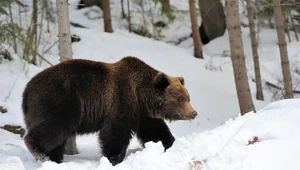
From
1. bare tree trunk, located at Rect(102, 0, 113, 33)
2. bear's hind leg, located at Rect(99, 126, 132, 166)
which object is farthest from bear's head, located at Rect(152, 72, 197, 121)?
bare tree trunk, located at Rect(102, 0, 113, 33)

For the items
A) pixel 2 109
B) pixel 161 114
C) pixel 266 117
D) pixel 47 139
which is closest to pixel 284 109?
pixel 266 117

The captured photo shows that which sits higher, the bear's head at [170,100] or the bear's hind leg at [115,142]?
the bear's head at [170,100]

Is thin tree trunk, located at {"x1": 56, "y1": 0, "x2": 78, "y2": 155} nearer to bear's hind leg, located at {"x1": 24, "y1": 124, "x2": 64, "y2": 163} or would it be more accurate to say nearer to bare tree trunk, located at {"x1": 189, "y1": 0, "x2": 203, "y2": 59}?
bear's hind leg, located at {"x1": 24, "y1": 124, "x2": 64, "y2": 163}

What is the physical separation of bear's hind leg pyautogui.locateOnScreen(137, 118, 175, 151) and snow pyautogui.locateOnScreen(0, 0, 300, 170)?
0.76ft

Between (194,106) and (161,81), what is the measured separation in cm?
640

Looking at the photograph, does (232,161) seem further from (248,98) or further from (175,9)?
(175,9)

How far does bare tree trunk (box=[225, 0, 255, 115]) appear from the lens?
7875mm

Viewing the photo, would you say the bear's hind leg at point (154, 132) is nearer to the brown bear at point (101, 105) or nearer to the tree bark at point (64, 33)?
the brown bear at point (101, 105)

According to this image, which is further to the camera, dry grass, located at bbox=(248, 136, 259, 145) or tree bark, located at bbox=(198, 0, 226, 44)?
tree bark, located at bbox=(198, 0, 226, 44)

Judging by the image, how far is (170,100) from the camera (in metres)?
5.88

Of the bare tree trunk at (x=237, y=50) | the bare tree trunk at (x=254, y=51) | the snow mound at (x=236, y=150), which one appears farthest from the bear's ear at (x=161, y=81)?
the bare tree trunk at (x=254, y=51)

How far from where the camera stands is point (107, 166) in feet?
14.1

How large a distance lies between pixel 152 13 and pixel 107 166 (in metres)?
15.3

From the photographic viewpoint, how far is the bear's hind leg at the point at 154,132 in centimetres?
601
